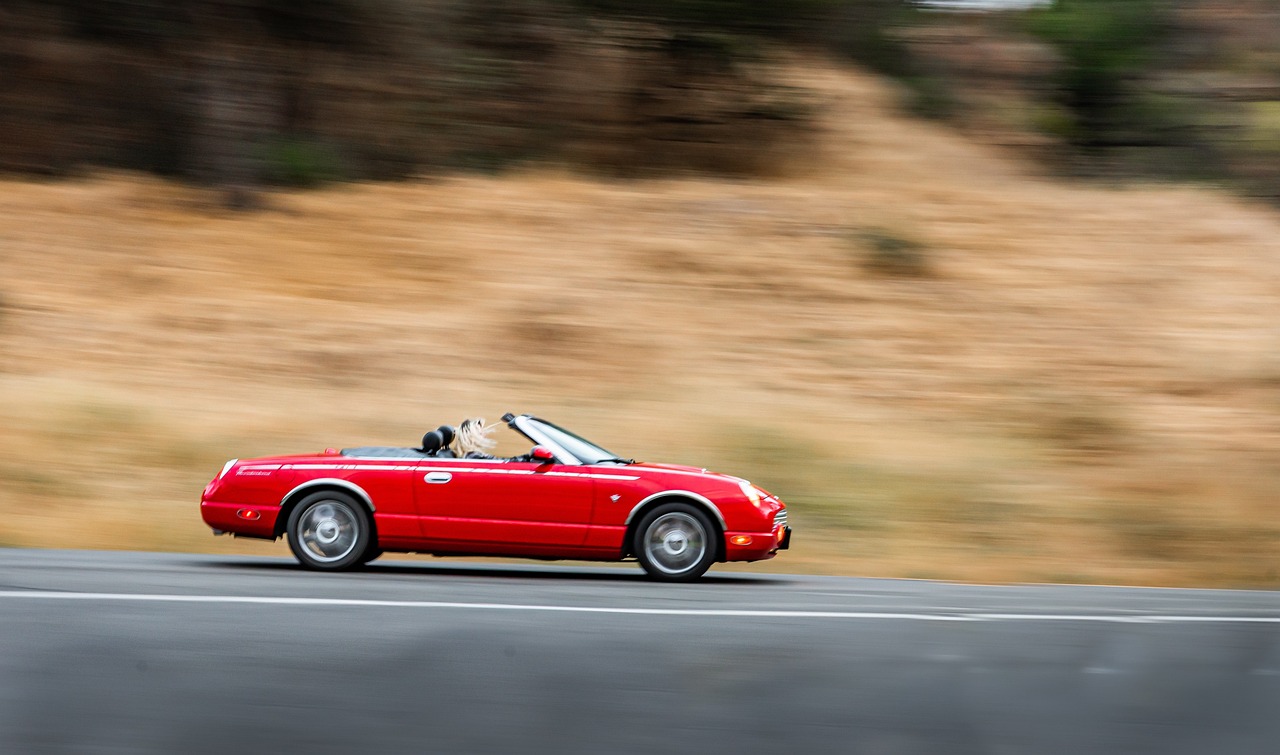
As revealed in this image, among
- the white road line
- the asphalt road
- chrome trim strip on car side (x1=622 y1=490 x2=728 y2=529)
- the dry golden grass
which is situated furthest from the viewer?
the dry golden grass

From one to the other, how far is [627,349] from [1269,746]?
13.0 meters

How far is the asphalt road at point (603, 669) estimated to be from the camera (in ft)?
18.0

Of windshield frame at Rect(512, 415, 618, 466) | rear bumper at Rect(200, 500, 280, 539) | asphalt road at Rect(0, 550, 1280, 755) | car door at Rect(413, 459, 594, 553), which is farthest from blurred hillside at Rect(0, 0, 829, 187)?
asphalt road at Rect(0, 550, 1280, 755)

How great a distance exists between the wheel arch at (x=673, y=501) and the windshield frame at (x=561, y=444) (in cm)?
52

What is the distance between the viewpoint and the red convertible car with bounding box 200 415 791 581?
10.0m

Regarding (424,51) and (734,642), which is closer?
(734,642)

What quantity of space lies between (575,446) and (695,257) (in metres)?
10.6

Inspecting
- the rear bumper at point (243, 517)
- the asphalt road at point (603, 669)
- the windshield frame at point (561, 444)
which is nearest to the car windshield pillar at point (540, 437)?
the windshield frame at point (561, 444)

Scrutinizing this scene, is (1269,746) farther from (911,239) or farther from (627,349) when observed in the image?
(911,239)

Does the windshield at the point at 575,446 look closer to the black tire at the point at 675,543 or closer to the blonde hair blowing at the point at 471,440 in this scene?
the blonde hair blowing at the point at 471,440

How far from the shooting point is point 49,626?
7.36 meters

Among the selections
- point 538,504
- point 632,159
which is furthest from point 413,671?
point 632,159

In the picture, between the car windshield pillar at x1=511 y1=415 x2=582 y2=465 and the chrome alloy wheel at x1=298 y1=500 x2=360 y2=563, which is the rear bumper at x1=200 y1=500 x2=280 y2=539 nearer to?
the chrome alloy wheel at x1=298 y1=500 x2=360 y2=563

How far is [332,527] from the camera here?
399 inches
